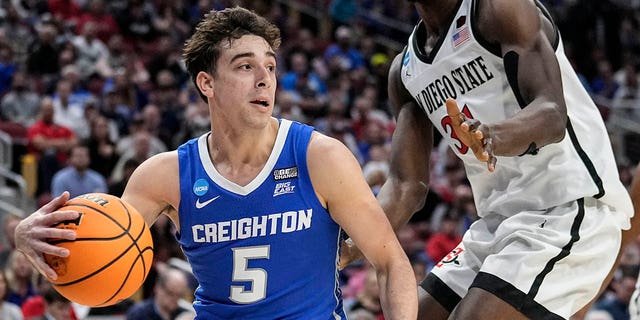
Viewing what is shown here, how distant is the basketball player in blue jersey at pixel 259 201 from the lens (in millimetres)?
3883

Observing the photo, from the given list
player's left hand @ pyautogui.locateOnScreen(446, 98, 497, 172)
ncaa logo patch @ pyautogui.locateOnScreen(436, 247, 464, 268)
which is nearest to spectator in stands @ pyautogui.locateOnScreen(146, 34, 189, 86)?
ncaa logo patch @ pyautogui.locateOnScreen(436, 247, 464, 268)

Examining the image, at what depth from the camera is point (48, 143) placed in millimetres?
11164

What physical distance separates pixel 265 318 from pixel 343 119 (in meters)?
9.87

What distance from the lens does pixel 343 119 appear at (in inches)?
540

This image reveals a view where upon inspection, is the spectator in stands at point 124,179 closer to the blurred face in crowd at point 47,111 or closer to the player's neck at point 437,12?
the blurred face in crowd at point 47,111

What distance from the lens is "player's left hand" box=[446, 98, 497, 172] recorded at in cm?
349

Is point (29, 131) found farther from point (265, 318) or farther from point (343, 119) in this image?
point (265, 318)

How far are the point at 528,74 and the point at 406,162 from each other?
100 cm

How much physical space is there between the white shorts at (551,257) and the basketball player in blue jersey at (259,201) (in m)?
0.51

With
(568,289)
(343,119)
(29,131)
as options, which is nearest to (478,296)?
(568,289)

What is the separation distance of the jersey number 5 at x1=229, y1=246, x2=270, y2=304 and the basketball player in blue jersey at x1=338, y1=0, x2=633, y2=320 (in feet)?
2.74

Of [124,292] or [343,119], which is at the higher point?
[124,292]

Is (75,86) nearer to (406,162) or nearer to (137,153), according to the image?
(137,153)

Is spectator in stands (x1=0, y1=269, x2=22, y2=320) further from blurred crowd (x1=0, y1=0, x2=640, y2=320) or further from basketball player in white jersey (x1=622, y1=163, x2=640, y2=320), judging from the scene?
basketball player in white jersey (x1=622, y1=163, x2=640, y2=320)
